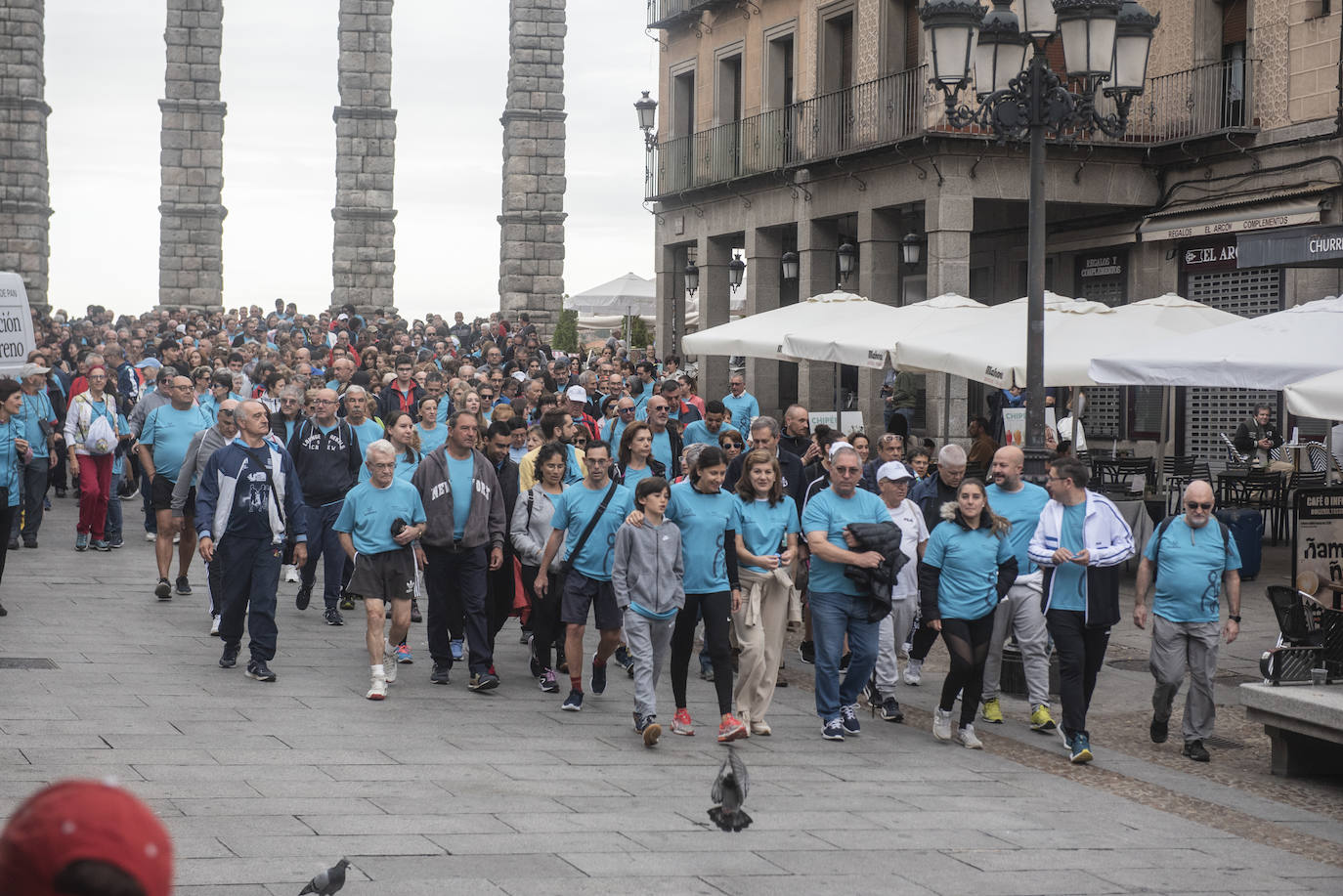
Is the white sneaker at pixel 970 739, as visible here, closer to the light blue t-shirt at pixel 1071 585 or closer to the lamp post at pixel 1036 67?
the light blue t-shirt at pixel 1071 585

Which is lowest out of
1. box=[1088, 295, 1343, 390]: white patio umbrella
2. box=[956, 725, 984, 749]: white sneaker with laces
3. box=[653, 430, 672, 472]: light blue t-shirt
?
box=[956, 725, 984, 749]: white sneaker with laces

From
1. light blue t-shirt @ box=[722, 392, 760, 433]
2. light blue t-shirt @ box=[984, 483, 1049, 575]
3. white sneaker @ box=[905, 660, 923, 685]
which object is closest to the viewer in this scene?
light blue t-shirt @ box=[984, 483, 1049, 575]

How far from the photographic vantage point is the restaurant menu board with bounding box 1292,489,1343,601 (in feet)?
33.4

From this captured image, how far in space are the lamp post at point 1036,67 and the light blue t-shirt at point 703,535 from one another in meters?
2.95

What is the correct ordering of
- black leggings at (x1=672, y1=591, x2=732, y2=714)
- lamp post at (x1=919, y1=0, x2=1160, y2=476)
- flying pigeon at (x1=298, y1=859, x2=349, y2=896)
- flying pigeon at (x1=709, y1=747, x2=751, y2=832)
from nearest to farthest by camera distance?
flying pigeon at (x1=298, y1=859, x2=349, y2=896) < flying pigeon at (x1=709, y1=747, x2=751, y2=832) < black leggings at (x1=672, y1=591, x2=732, y2=714) < lamp post at (x1=919, y1=0, x2=1160, y2=476)

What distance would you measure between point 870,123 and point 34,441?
14395 millimetres

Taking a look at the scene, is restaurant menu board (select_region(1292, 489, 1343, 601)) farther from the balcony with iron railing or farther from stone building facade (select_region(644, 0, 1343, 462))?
the balcony with iron railing

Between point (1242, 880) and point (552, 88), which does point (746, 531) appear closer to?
point (1242, 880)

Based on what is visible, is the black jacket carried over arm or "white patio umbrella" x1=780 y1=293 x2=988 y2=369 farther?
"white patio umbrella" x1=780 y1=293 x2=988 y2=369

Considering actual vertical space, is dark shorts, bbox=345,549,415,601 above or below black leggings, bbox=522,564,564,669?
above

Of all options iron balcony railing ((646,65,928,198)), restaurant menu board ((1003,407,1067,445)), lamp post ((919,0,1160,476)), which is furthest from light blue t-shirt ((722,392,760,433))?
iron balcony railing ((646,65,928,198))

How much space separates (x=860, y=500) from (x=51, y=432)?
30.3 feet

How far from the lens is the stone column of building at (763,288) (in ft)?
97.6

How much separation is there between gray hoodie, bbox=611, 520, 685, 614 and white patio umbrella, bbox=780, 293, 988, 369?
7.85m
